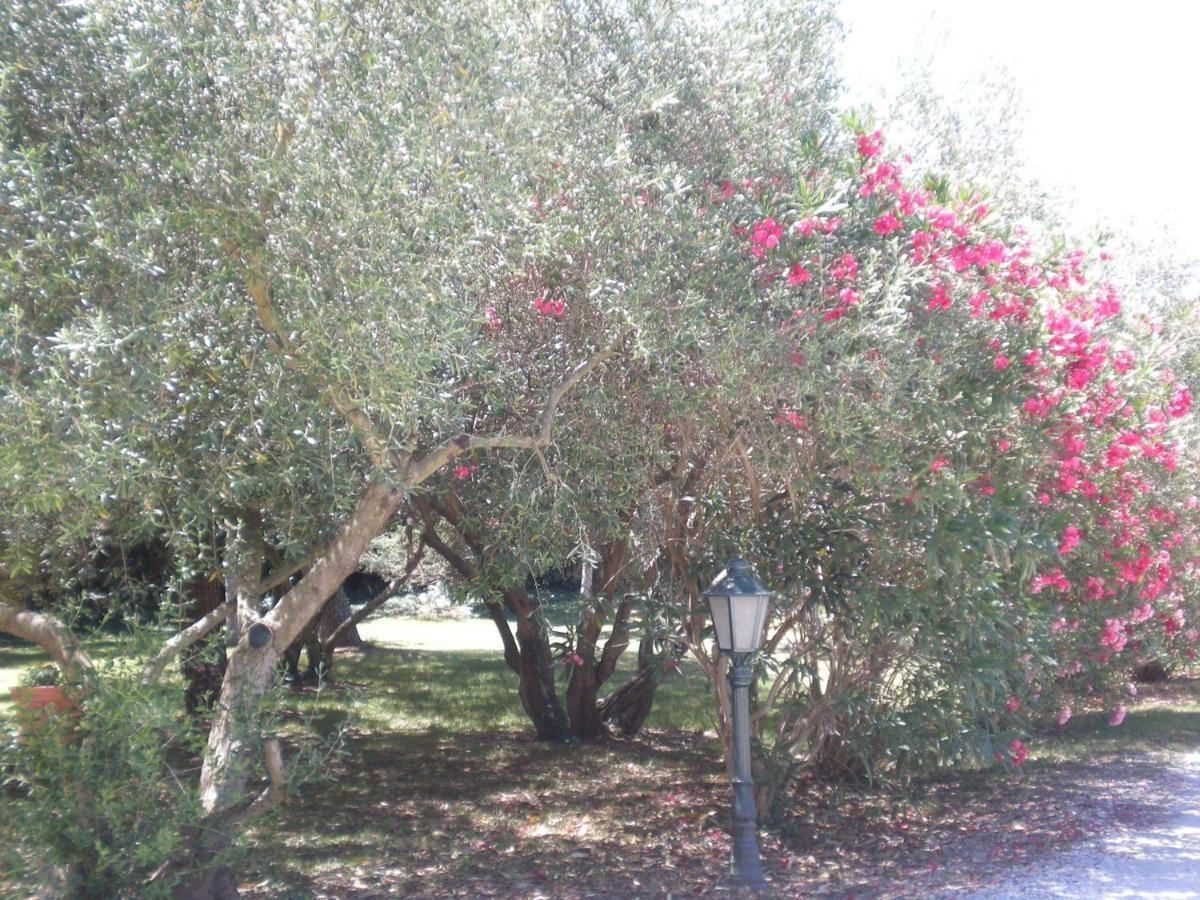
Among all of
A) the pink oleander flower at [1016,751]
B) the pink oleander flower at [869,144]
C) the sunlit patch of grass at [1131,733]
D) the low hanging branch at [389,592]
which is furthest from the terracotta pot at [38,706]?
the sunlit patch of grass at [1131,733]

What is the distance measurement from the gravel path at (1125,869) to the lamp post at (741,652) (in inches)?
55.3

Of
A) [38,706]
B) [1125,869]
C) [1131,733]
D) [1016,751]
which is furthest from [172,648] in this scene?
[1131,733]

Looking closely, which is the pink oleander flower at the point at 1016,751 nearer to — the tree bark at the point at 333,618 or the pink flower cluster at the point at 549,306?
the pink flower cluster at the point at 549,306

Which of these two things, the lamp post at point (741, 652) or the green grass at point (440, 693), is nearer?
the lamp post at point (741, 652)

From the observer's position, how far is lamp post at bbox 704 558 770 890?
20.3ft

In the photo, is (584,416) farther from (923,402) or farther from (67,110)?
(67,110)

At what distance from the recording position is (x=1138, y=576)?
337 inches

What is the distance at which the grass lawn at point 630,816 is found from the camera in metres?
7.21

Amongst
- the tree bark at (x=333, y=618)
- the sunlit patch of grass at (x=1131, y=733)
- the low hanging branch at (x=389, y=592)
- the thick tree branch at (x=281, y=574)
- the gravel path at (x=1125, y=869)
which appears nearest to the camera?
the gravel path at (x=1125, y=869)

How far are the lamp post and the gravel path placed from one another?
4.61 feet

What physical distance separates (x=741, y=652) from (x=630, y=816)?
132 inches

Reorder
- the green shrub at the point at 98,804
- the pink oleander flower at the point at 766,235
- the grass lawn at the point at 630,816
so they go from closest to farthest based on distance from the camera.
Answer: the green shrub at the point at 98,804, the pink oleander flower at the point at 766,235, the grass lawn at the point at 630,816

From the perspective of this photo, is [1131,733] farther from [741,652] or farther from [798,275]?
[798,275]

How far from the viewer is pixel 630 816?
8.98m
